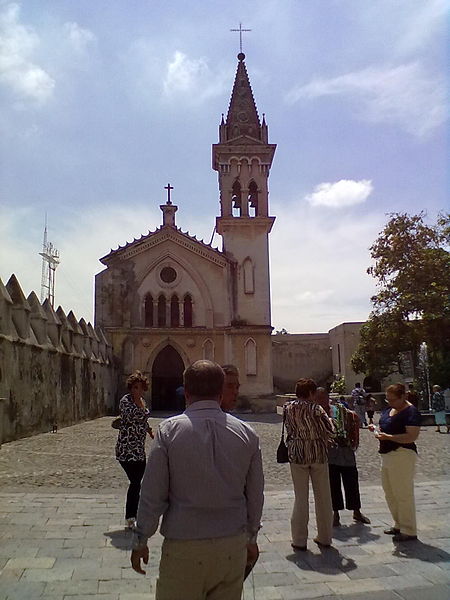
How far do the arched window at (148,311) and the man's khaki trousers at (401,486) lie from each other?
26959 mm

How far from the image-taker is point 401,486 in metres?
6.50

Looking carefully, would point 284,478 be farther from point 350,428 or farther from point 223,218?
point 223,218

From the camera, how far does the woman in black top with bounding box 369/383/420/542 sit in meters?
6.44

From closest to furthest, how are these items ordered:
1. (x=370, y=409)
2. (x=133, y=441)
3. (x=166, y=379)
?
(x=133, y=441) → (x=370, y=409) → (x=166, y=379)

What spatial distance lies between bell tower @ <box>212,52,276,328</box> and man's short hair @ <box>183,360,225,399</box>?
29501mm

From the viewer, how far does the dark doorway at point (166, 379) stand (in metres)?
33.5

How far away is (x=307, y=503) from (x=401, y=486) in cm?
119

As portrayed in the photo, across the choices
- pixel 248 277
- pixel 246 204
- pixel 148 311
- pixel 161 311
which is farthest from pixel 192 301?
pixel 246 204

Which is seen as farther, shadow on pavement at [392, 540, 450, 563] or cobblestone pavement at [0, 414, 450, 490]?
cobblestone pavement at [0, 414, 450, 490]

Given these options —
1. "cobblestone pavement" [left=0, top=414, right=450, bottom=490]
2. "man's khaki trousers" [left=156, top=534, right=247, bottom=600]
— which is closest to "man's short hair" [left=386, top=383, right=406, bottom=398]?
"cobblestone pavement" [left=0, top=414, right=450, bottom=490]

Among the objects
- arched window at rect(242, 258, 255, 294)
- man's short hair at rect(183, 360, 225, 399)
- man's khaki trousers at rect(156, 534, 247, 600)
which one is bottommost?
man's khaki trousers at rect(156, 534, 247, 600)

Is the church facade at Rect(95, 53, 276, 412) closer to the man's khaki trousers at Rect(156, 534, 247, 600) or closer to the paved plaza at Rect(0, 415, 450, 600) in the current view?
the paved plaza at Rect(0, 415, 450, 600)

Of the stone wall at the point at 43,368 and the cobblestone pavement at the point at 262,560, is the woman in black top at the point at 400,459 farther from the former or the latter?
the stone wall at the point at 43,368

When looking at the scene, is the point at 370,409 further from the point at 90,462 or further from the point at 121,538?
the point at 121,538
